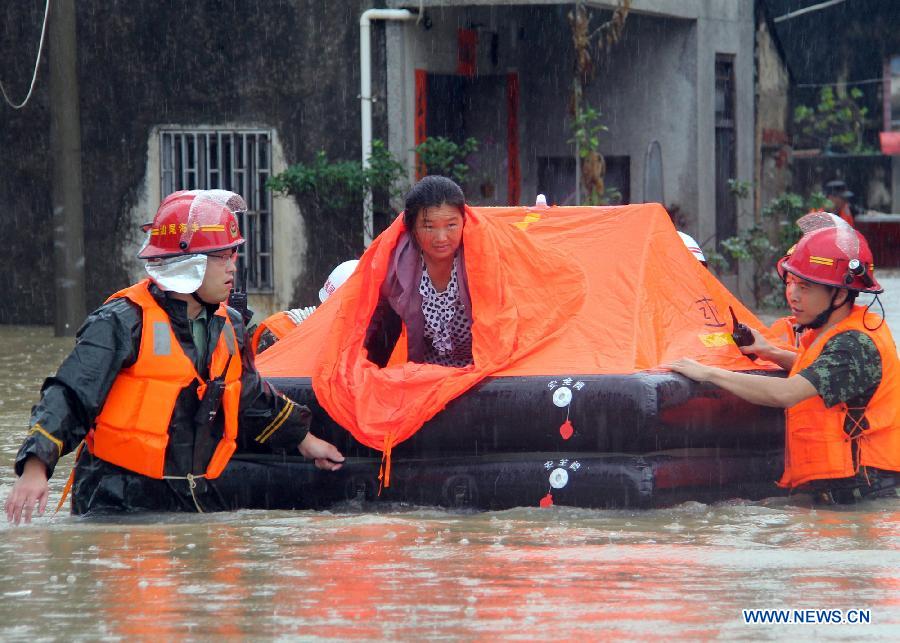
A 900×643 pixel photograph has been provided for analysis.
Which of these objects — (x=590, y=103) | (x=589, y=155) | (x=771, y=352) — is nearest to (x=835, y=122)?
(x=590, y=103)

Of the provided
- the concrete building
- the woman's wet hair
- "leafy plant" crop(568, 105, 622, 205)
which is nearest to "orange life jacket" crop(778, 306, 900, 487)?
the woman's wet hair

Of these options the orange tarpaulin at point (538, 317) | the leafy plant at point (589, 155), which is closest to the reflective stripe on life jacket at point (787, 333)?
the orange tarpaulin at point (538, 317)

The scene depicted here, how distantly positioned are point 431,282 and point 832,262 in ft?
5.28

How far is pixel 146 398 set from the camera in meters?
5.62

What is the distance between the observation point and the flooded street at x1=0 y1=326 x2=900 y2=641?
4.32 m

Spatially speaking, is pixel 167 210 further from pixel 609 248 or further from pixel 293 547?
pixel 609 248

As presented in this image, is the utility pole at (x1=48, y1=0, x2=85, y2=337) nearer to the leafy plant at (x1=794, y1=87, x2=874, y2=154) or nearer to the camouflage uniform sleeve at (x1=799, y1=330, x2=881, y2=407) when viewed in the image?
the camouflage uniform sleeve at (x1=799, y1=330, x2=881, y2=407)

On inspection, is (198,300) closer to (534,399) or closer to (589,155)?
(534,399)

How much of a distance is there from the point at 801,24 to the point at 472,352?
80.7 feet

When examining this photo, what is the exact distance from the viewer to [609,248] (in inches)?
288

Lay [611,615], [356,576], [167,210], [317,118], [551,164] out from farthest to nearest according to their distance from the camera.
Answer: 1. [551,164]
2. [317,118]
3. [167,210]
4. [356,576]
5. [611,615]

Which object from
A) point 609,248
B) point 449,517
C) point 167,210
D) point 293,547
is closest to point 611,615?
point 293,547

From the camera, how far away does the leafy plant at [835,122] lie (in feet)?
100

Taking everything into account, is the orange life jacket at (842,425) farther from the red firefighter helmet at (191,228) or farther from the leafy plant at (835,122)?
the leafy plant at (835,122)
